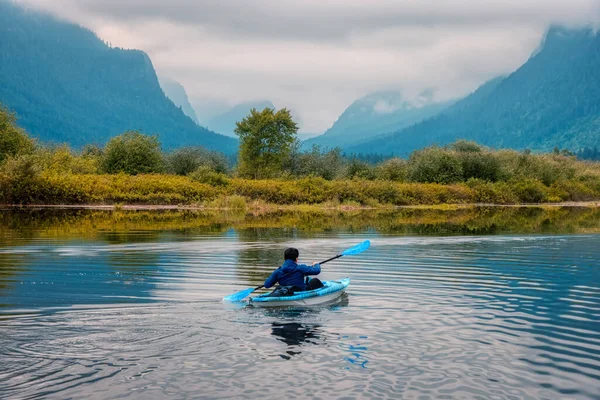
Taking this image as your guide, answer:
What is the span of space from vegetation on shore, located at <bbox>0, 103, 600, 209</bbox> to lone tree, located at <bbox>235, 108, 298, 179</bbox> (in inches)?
5.4

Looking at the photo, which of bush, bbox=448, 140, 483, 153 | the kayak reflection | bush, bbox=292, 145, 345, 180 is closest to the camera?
the kayak reflection

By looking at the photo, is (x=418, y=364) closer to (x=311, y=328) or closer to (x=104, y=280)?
(x=311, y=328)

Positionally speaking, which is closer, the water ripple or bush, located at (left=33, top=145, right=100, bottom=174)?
the water ripple

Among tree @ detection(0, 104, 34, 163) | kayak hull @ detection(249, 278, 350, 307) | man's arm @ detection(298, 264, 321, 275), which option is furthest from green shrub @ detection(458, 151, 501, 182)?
man's arm @ detection(298, 264, 321, 275)

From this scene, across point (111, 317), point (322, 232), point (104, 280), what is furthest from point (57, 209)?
point (111, 317)

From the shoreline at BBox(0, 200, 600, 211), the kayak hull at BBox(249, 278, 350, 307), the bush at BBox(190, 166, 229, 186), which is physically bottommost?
the kayak hull at BBox(249, 278, 350, 307)

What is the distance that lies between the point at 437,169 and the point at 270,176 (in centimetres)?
2236

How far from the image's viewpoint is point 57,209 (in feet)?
207

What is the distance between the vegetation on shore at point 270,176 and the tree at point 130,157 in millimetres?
123

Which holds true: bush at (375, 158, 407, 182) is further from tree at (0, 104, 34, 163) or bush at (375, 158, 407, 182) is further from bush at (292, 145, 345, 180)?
tree at (0, 104, 34, 163)

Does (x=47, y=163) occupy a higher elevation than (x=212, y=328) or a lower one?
higher

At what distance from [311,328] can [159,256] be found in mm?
14455

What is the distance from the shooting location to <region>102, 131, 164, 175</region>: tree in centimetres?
8231

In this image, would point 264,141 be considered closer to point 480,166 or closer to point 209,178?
point 209,178
